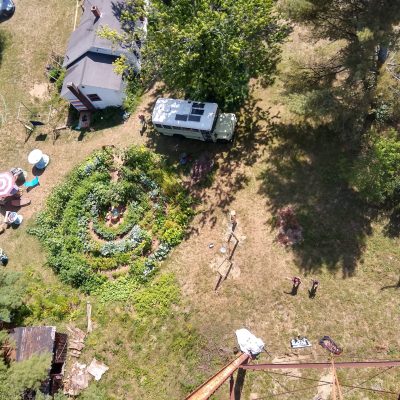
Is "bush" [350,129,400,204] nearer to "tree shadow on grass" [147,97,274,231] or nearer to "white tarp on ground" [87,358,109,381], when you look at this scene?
"tree shadow on grass" [147,97,274,231]

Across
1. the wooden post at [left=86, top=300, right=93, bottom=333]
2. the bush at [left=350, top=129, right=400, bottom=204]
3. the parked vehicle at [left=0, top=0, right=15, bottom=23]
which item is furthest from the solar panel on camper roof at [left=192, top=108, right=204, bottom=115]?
the parked vehicle at [left=0, top=0, right=15, bottom=23]

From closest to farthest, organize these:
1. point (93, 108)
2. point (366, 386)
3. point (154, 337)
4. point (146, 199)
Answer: point (366, 386) < point (154, 337) < point (146, 199) < point (93, 108)

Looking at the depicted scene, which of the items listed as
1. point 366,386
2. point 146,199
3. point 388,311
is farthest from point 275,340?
point 146,199

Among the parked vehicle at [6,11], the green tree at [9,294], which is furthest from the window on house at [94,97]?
the parked vehicle at [6,11]

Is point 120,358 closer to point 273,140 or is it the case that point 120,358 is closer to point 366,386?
point 366,386

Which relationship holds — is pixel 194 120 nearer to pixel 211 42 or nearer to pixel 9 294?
pixel 211 42

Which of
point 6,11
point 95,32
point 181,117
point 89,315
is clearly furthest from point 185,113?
point 6,11

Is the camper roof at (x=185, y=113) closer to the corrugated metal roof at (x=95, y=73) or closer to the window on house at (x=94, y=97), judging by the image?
the corrugated metal roof at (x=95, y=73)
